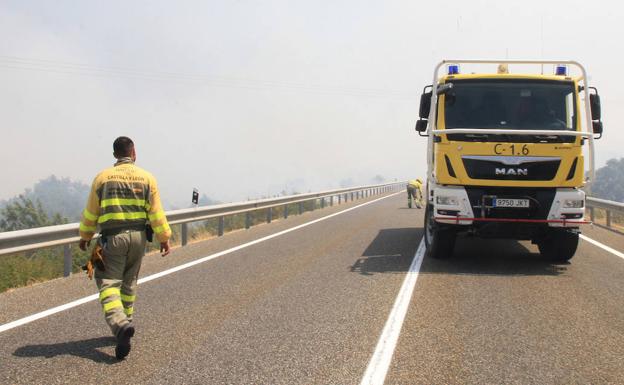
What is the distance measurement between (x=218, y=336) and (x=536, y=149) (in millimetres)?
5458

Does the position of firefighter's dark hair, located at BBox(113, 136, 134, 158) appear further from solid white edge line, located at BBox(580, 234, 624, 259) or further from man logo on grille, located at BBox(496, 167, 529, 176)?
solid white edge line, located at BBox(580, 234, 624, 259)

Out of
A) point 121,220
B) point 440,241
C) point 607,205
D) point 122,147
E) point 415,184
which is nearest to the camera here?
point 121,220

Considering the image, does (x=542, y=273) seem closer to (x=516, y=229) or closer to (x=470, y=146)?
(x=516, y=229)

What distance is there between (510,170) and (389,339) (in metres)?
4.31

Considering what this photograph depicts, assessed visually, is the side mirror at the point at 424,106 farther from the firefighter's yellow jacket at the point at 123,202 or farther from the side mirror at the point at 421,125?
the firefighter's yellow jacket at the point at 123,202

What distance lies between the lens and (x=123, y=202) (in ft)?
15.1

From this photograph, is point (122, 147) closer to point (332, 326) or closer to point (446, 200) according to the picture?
point (332, 326)

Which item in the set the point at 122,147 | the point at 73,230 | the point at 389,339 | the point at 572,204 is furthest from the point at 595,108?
the point at 73,230

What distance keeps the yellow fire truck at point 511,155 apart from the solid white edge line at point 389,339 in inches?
63.5

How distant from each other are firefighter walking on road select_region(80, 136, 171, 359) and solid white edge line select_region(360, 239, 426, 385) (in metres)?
2.05

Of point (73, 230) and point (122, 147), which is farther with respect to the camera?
point (73, 230)

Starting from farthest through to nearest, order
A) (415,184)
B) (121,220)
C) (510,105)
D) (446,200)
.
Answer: (415,184)
(510,105)
(446,200)
(121,220)

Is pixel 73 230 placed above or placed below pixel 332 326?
above

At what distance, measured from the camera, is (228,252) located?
10148 millimetres
